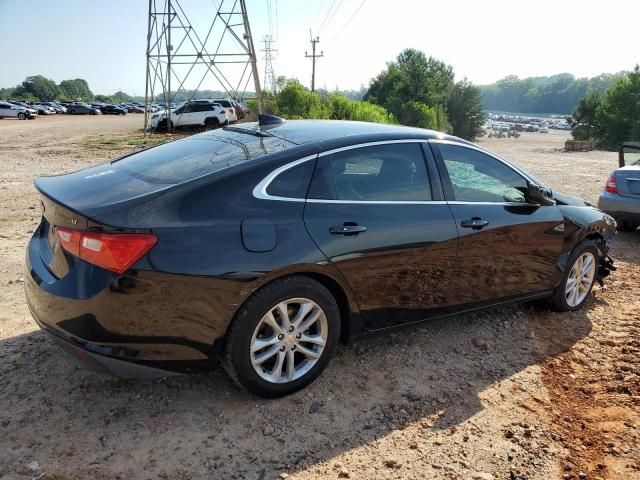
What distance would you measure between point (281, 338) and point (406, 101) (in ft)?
154

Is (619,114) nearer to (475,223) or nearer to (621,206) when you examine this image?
(621,206)

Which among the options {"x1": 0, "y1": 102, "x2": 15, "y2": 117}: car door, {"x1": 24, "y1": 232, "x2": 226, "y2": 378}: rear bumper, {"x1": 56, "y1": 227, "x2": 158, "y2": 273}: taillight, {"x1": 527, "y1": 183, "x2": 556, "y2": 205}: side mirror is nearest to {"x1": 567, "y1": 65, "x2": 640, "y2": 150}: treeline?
{"x1": 527, "y1": 183, "x2": 556, "y2": 205}: side mirror

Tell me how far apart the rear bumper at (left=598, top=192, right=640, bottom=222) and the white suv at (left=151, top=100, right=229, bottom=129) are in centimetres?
2334

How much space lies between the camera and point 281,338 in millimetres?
Answer: 3074

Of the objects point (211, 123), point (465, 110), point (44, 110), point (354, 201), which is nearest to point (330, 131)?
point (354, 201)

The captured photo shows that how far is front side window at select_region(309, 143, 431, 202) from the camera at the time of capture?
329cm

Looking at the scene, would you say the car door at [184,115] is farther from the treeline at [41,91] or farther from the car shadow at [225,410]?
the treeline at [41,91]

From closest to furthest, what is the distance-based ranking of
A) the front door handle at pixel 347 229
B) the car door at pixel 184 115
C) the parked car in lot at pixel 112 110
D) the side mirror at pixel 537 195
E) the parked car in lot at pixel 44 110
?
the front door handle at pixel 347 229
the side mirror at pixel 537 195
the car door at pixel 184 115
the parked car in lot at pixel 44 110
the parked car in lot at pixel 112 110

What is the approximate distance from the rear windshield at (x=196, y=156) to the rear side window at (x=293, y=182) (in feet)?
0.63

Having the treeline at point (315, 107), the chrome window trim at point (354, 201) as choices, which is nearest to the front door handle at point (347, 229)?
the chrome window trim at point (354, 201)

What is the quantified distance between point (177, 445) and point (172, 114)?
27.3 m

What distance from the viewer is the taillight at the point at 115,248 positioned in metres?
2.61

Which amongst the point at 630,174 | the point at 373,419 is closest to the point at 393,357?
the point at 373,419

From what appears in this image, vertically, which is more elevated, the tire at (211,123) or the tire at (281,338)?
the tire at (211,123)
